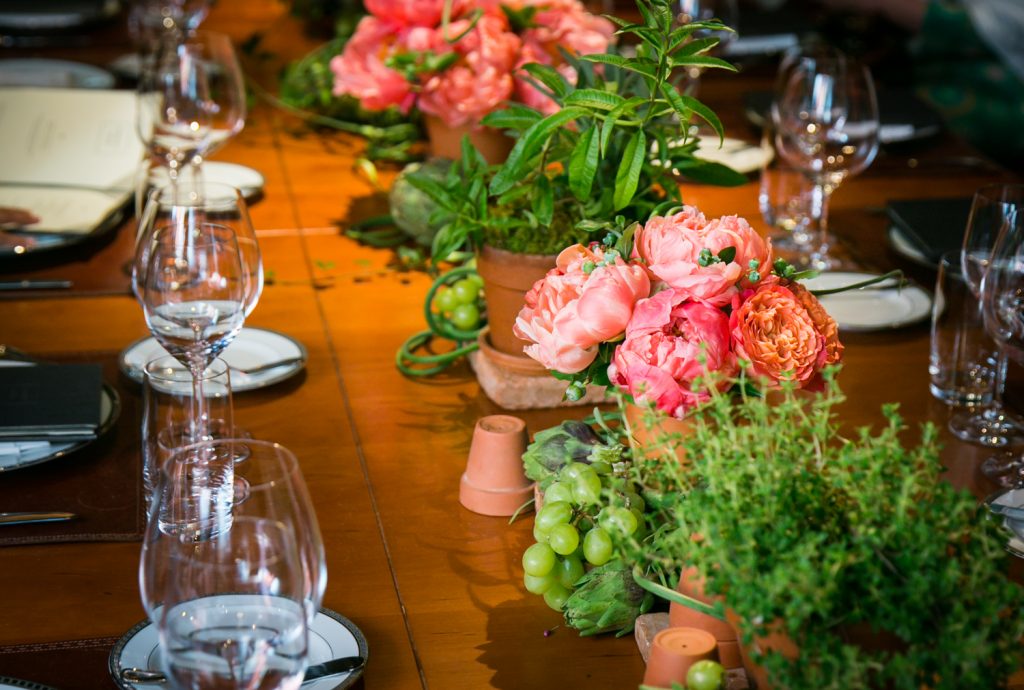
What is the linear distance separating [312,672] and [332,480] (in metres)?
0.35

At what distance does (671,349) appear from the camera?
90 centimetres

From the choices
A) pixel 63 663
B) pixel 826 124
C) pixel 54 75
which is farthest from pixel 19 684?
pixel 54 75

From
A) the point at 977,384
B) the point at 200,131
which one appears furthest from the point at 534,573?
the point at 200,131

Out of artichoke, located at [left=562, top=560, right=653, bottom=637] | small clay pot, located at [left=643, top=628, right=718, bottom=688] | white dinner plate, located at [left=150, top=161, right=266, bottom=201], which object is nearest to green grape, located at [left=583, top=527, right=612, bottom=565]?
artichoke, located at [left=562, top=560, right=653, bottom=637]

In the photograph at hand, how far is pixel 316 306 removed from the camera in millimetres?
1546

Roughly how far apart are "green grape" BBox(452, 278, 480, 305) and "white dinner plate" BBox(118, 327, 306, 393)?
0.60 feet

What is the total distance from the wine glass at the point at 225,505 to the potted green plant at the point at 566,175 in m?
0.46

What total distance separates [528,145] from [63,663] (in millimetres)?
588

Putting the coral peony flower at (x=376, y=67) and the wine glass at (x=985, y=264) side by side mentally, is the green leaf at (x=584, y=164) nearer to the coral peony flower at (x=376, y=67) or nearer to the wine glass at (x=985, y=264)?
the wine glass at (x=985, y=264)

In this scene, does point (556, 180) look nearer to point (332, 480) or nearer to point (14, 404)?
point (332, 480)

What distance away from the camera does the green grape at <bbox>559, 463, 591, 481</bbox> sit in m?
0.90

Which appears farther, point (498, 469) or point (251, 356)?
point (251, 356)

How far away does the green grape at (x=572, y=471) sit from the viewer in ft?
2.96

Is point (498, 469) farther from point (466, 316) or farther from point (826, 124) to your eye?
point (826, 124)
